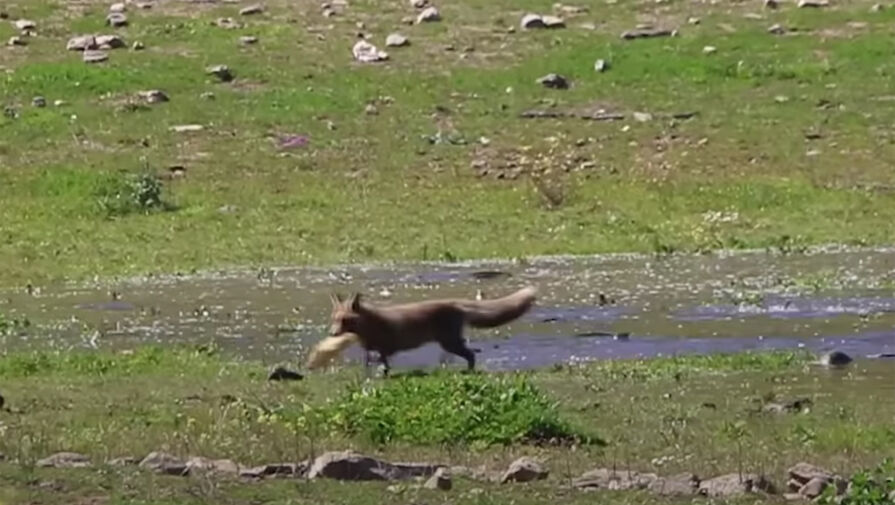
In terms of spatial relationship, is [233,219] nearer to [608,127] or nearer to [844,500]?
[608,127]

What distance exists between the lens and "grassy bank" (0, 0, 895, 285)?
24906 millimetres

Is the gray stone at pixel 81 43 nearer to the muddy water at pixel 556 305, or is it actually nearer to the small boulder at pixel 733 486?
the muddy water at pixel 556 305

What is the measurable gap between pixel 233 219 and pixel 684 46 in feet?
33.2

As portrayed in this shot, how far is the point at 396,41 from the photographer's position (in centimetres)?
3422

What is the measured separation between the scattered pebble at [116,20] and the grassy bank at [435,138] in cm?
17

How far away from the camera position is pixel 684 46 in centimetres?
3353

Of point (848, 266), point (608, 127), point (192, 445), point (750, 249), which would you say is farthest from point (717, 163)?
point (192, 445)

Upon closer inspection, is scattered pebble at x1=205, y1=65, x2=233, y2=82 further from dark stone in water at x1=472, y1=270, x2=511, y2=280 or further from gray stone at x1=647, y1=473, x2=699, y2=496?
gray stone at x1=647, y1=473, x2=699, y2=496

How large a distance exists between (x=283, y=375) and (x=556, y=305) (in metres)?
4.93

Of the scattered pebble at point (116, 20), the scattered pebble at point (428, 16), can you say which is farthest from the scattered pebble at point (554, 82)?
the scattered pebble at point (116, 20)

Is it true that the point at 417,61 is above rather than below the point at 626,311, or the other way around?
below

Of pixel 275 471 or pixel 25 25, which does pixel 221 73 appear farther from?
pixel 275 471

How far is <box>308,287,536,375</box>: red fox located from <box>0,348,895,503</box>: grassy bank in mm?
350

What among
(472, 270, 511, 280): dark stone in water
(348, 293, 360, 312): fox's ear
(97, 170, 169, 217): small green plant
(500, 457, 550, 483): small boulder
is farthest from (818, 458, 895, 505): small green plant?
(97, 170, 169, 217): small green plant
